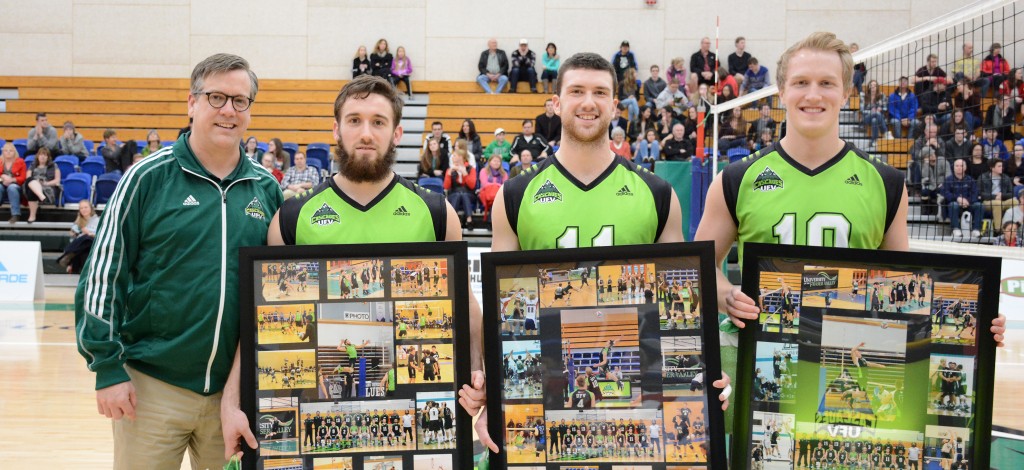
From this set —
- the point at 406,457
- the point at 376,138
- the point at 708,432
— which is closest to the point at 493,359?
the point at 406,457

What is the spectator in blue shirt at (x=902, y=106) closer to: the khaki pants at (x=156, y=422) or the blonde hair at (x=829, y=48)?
the blonde hair at (x=829, y=48)

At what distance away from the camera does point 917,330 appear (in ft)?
9.67

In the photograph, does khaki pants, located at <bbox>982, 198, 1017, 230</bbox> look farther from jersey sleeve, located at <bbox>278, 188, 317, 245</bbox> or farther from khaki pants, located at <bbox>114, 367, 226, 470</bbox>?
khaki pants, located at <bbox>114, 367, 226, 470</bbox>

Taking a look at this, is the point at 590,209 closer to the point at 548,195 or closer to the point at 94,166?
the point at 548,195

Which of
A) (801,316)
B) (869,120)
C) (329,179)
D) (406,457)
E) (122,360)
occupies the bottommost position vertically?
(406,457)

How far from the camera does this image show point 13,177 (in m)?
15.9

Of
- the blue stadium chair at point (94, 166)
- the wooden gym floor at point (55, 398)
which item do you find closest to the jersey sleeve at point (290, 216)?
the wooden gym floor at point (55, 398)

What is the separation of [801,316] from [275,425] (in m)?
1.87

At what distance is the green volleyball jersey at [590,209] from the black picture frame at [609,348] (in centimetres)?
45

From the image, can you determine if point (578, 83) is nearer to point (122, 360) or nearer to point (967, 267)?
point (967, 267)

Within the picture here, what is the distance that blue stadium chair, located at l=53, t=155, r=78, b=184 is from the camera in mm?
16750

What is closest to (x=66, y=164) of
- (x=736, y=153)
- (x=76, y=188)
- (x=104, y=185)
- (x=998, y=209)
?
(x=76, y=188)

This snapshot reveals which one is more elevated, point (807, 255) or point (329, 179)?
point (329, 179)

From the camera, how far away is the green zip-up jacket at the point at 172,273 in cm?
321
